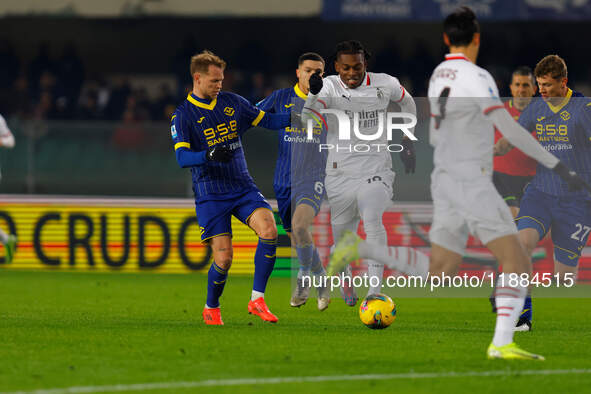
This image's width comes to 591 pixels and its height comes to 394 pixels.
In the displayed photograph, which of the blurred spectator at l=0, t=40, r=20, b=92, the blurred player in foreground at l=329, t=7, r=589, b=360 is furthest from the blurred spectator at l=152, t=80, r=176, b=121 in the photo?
the blurred player in foreground at l=329, t=7, r=589, b=360

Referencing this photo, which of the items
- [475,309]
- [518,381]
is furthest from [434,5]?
[518,381]

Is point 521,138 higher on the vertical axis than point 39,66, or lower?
lower

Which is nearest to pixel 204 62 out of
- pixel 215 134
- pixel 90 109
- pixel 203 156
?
pixel 215 134

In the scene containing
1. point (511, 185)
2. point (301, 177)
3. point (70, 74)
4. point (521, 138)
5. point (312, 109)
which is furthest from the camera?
point (70, 74)

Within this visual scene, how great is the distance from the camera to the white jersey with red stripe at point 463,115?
20.0 feet

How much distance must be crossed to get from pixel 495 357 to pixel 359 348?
970mm

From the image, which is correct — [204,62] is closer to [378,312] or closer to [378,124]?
[378,124]

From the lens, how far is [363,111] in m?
8.62

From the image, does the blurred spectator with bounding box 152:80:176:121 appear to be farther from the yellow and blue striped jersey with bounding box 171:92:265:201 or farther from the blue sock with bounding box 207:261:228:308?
the blue sock with bounding box 207:261:228:308

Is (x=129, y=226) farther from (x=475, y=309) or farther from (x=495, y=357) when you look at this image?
(x=495, y=357)

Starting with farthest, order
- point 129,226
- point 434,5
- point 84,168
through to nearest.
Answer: point 434,5, point 84,168, point 129,226

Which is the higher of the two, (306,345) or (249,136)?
(249,136)

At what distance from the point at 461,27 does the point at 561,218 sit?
2.70 m

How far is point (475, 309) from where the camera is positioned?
10.3 meters
